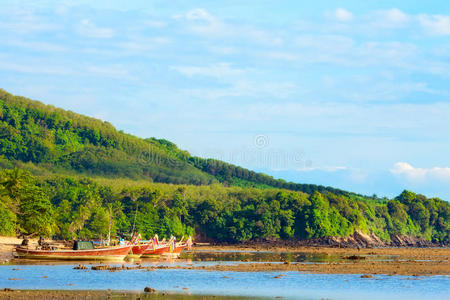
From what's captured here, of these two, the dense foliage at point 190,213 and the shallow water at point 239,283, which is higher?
the dense foliage at point 190,213

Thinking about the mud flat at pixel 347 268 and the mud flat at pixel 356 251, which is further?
the mud flat at pixel 356 251

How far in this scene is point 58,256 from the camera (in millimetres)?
80250

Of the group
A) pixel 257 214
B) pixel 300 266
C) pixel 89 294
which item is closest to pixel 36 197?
pixel 300 266

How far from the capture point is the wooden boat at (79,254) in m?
78.8

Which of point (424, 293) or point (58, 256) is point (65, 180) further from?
point (424, 293)

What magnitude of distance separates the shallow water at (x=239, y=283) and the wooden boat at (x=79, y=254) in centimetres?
902

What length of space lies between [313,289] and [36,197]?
61.6 m

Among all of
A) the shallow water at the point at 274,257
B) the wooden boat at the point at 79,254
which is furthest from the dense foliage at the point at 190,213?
the wooden boat at the point at 79,254

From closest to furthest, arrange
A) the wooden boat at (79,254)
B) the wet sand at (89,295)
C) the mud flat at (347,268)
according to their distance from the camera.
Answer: the wet sand at (89,295), the mud flat at (347,268), the wooden boat at (79,254)

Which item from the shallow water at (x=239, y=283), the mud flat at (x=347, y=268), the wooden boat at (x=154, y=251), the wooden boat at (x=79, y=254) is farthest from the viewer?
the wooden boat at (x=154, y=251)

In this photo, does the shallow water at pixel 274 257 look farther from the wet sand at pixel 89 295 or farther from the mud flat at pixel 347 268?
the wet sand at pixel 89 295

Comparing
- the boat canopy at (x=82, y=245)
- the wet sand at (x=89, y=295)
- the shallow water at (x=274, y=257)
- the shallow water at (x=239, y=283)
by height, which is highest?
the boat canopy at (x=82, y=245)

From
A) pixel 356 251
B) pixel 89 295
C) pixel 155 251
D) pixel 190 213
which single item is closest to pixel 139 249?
pixel 155 251

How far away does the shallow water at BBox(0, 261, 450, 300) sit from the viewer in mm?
50628
